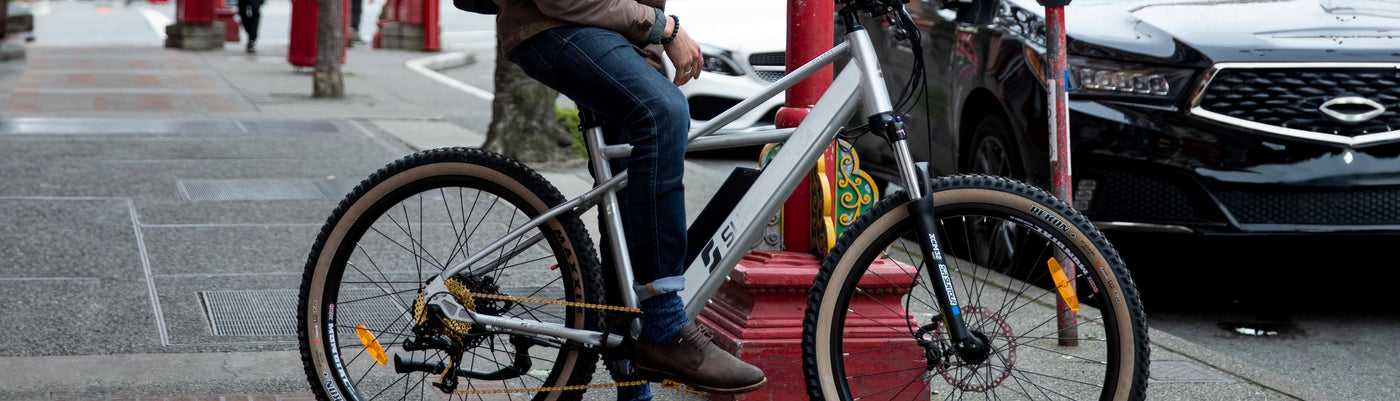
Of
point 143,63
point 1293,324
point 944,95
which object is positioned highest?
point 944,95

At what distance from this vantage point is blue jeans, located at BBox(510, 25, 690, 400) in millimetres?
3014

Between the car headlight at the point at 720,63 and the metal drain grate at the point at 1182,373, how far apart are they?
18.7 ft

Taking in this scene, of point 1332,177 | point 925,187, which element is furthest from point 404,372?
point 1332,177

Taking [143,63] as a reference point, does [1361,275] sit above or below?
above

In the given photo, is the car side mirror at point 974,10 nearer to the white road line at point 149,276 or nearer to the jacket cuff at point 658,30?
the jacket cuff at point 658,30

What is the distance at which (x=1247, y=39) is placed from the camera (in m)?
5.20

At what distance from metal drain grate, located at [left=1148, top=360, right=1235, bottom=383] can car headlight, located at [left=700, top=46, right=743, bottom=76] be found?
570 cm

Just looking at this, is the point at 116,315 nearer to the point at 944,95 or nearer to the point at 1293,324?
the point at 944,95

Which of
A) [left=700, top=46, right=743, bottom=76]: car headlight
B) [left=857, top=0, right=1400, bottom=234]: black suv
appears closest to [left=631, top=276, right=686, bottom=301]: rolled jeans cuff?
[left=857, top=0, right=1400, bottom=234]: black suv

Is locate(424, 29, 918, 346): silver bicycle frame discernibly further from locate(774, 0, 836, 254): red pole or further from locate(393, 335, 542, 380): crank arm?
locate(774, 0, 836, 254): red pole

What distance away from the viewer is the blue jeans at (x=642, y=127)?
3.01 m

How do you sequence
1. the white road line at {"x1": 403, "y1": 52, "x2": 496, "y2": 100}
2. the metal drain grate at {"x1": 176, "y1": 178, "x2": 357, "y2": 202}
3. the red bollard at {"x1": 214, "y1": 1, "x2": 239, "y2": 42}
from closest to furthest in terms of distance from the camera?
the metal drain grate at {"x1": 176, "y1": 178, "x2": 357, "y2": 202} → the white road line at {"x1": 403, "y1": 52, "x2": 496, "y2": 100} → the red bollard at {"x1": 214, "y1": 1, "x2": 239, "y2": 42}

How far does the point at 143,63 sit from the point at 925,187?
16.0m

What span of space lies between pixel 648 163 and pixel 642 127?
76 millimetres
